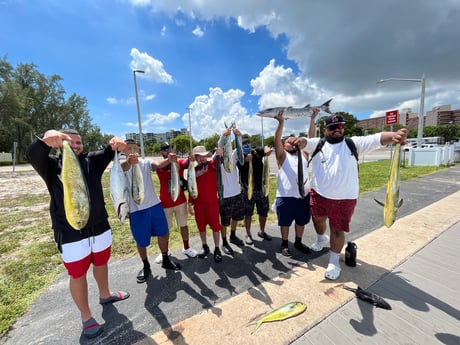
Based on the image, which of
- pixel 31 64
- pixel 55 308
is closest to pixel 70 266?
pixel 55 308

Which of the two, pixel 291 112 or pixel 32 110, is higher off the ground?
pixel 32 110

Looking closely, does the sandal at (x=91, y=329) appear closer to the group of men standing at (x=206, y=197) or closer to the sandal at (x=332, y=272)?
the group of men standing at (x=206, y=197)

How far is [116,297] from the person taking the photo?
292 cm

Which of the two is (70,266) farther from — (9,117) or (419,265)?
(9,117)

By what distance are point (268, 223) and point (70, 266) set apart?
409cm

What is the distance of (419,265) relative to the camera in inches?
130

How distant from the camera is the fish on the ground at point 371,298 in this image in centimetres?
252

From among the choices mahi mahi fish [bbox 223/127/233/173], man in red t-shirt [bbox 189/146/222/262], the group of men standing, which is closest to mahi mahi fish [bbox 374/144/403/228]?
the group of men standing

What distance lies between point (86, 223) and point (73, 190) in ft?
1.12

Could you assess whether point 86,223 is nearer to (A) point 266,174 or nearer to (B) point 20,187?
(A) point 266,174

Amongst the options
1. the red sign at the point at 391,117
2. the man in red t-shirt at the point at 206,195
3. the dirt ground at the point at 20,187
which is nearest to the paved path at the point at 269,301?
the man in red t-shirt at the point at 206,195

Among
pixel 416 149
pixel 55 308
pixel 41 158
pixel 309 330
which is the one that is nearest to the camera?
pixel 41 158

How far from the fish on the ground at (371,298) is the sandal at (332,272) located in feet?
0.94

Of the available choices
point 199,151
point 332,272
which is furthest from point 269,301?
point 199,151
